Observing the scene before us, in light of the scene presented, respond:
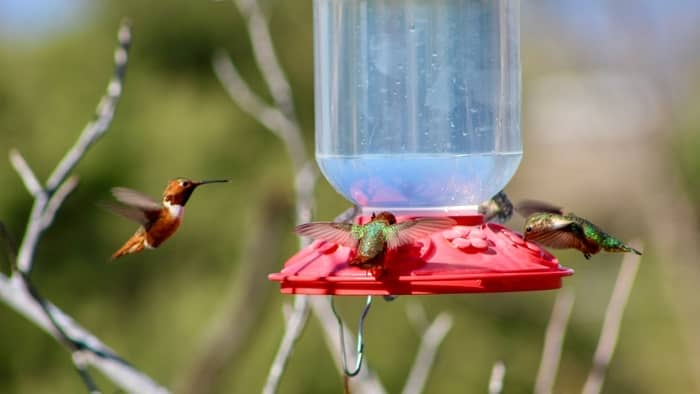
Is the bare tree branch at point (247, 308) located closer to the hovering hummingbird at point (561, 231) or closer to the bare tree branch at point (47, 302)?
the bare tree branch at point (47, 302)

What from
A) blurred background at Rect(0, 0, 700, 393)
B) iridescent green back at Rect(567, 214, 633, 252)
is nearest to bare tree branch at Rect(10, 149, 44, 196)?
iridescent green back at Rect(567, 214, 633, 252)

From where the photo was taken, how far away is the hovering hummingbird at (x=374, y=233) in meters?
3.03

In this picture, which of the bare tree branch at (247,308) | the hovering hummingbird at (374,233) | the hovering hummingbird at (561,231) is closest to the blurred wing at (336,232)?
the hovering hummingbird at (374,233)

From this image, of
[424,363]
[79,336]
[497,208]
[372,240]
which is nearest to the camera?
[372,240]

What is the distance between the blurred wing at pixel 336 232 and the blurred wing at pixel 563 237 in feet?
1.92

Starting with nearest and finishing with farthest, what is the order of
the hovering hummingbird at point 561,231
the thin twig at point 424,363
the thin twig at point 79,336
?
1. the hovering hummingbird at point 561,231
2. the thin twig at point 79,336
3. the thin twig at point 424,363

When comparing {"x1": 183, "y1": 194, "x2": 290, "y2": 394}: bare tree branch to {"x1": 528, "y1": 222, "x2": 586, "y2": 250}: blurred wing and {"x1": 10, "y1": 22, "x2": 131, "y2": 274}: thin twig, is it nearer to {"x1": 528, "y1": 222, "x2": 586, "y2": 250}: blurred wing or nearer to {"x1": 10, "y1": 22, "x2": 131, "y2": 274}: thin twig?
{"x1": 10, "y1": 22, "x2": 131, "y2": 274}: thin twig

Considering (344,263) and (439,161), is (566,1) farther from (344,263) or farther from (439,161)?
(344,263)

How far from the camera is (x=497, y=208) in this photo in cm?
434

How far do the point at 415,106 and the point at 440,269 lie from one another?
87 cm

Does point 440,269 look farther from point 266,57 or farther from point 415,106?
point 266,57

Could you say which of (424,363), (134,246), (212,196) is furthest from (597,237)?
(212,196)

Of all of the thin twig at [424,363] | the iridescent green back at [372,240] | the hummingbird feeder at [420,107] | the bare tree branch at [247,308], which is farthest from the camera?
the bare tree branch at [247,308]

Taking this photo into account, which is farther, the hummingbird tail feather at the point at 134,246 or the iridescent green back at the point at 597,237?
the hummingbird tail feather at the point at 134,246
